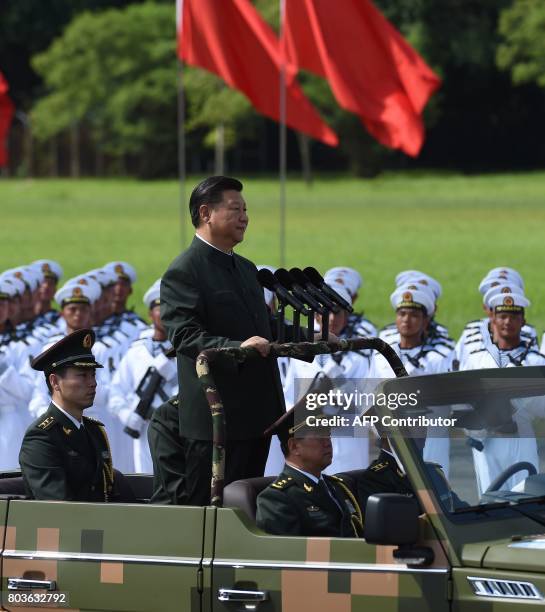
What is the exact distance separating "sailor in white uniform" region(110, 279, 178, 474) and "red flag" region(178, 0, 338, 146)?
23.4 ft

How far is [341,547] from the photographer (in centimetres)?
562

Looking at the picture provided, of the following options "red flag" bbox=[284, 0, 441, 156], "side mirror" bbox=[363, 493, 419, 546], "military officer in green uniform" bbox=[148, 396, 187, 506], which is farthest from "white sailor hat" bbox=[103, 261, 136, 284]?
"side mirror" bbox=[363, 493, 419, 546]

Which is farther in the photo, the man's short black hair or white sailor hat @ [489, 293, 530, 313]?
white sailor hat @ [489, 293, 530, 313]

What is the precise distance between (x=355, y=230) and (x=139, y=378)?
28.4m

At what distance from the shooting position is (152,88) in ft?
244

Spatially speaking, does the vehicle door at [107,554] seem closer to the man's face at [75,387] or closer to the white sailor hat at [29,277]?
the man's face at [75,387]

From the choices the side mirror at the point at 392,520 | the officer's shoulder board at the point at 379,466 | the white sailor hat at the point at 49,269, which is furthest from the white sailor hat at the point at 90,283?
the side mirror at the point at 392,520

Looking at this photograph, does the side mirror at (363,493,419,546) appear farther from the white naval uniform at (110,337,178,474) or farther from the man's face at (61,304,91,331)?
the man's face at (61,304,91,331)

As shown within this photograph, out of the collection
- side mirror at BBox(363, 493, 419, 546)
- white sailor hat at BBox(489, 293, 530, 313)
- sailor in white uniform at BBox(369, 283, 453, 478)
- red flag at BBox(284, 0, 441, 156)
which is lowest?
side mirror at BBox(363, 493, 419, 546)

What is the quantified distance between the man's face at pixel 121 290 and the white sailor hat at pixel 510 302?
11.6 feet

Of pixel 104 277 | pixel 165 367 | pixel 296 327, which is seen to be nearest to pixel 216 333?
pixel 296 327

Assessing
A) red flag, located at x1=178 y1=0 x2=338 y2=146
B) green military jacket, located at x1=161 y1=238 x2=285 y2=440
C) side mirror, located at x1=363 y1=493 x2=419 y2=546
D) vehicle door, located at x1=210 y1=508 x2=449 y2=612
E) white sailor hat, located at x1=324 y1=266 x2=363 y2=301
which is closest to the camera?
side mirror, located at x1=363 y1=493 x2=419 y2=546

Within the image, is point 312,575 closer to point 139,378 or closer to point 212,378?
point 212,378

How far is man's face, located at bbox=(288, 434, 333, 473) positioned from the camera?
6.13 metres
